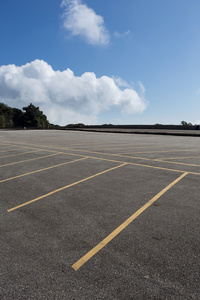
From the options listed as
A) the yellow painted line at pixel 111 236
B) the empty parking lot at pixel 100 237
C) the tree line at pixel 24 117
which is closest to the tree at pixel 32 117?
the tree line at pixel 24 117

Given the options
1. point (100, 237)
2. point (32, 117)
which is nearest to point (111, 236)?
point (100, 237)

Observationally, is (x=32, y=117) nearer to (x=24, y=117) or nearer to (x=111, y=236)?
→ (x=24, y=117)

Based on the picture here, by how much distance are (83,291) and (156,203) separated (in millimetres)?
2914

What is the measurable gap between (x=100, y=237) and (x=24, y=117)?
98.2 m

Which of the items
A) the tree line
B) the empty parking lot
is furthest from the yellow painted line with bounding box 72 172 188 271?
the tree line

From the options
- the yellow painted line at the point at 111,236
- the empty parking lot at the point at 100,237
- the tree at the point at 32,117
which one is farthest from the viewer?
the tree at the point at 32,117

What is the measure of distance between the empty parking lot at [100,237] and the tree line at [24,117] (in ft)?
289

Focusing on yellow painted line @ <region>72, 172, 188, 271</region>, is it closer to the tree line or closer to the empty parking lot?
the empty parking lot

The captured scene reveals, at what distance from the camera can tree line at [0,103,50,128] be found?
91619 mm

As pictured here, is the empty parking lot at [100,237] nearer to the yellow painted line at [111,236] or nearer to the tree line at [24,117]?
the yellow painted line at [111,236]

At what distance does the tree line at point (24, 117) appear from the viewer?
91.6 meters

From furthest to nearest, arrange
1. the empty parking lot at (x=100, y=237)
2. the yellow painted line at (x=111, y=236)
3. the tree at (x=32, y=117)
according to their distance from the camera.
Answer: the tree at (x=32, y=117) < the yellow painted line at (x=111, y=236) < the empty parking lot at (x=100, y=237)

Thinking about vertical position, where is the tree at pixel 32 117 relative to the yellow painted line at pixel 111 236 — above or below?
above

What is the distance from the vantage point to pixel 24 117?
93875 millimetres
